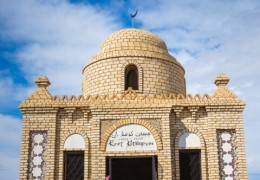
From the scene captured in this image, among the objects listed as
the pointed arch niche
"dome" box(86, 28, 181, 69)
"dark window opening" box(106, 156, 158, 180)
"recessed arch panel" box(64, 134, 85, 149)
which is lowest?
"dark window opening" box(106, 156, 158, 180)

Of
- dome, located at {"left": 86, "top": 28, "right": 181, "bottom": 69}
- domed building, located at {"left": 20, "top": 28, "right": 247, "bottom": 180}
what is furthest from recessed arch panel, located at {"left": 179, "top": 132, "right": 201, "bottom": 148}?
dome, located at {"left": 86, "top": 28, "right": 181, "bottom": 69}

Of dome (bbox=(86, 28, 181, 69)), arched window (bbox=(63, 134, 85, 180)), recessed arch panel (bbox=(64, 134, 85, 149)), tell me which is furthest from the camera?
dome (bbox=(86, 28, 181, 69))

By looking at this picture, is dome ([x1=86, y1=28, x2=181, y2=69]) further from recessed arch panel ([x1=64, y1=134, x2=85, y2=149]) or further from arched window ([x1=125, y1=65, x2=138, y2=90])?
recessed arch panel ([x1=64, y1=134, x2=85, y2=149])

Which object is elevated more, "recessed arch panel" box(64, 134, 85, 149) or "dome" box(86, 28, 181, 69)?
"dome" box(86, 28, 181, 69)

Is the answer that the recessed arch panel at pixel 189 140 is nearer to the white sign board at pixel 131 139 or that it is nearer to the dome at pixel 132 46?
the white sign board at pixel 131 139

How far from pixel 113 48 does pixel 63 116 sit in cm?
402

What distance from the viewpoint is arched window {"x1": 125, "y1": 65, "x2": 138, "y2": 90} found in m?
13.1

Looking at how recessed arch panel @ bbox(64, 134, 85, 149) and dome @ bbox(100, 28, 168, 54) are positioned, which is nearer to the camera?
recessed arch panel @ bbox(64, 134, 85, 149)

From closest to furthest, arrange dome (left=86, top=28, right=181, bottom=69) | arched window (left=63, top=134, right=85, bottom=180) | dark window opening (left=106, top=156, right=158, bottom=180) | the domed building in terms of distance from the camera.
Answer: the domed building → arched window (left=63, top=134, right=85, bottom=180) → dome (left=86, top=28, right=181, bottom=69) → dark window opening (left=106, top=156, right=158, bottom=180)

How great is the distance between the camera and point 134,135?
1053cm

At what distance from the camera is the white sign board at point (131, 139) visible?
1043 centimetres

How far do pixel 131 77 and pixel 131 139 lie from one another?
347cm

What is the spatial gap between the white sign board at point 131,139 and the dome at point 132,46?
12.3ft

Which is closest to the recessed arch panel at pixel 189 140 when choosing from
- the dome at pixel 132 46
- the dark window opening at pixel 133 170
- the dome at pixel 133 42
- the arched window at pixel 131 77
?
the arched window at pixel 131 77
